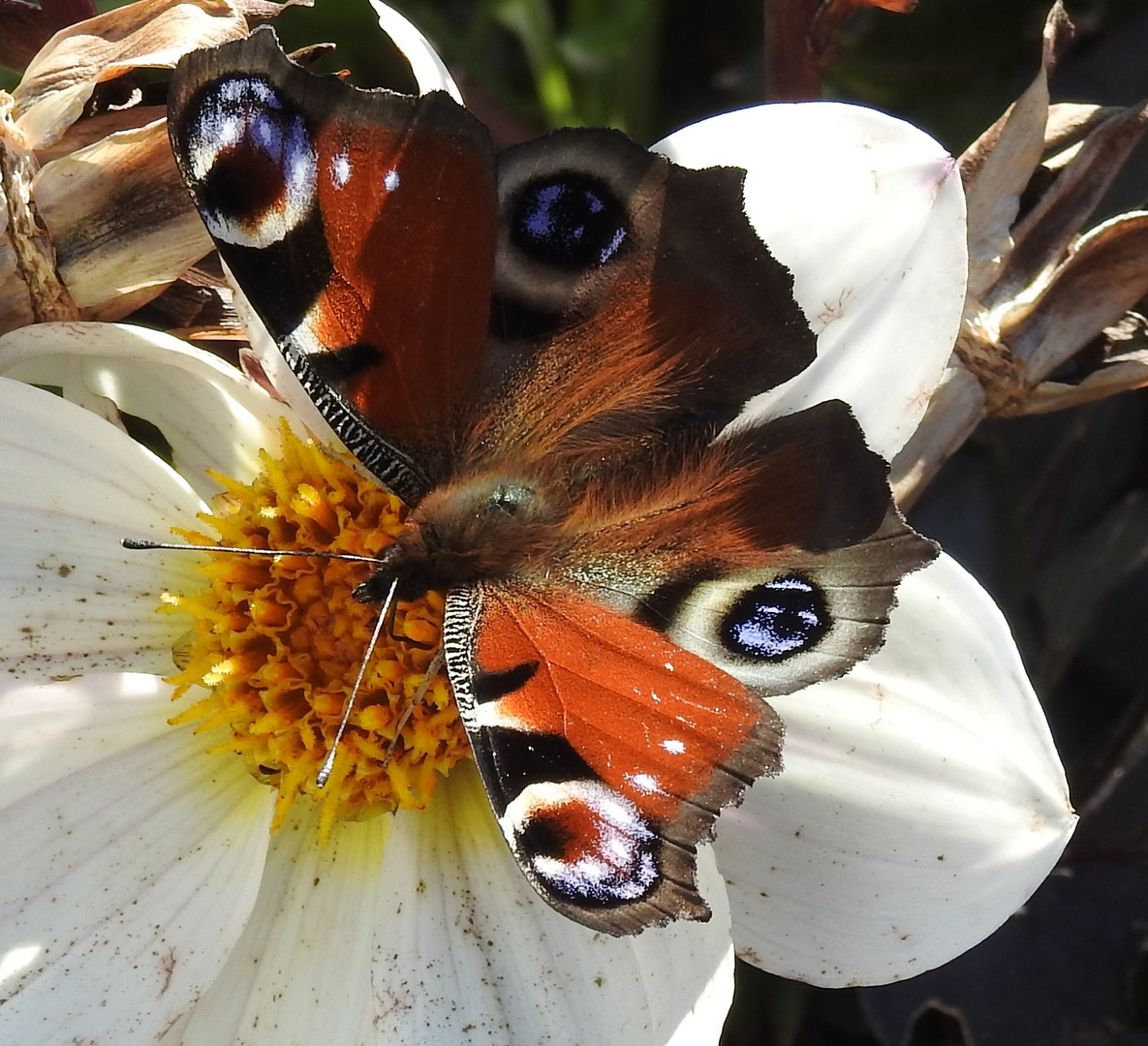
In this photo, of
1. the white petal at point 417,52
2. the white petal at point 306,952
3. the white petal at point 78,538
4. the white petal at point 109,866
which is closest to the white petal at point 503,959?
the white petal at point 306,952

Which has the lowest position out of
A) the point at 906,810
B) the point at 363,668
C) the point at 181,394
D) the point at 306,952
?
the point at 306,952

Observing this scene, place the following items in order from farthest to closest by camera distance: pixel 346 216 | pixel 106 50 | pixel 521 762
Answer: pixel 106 50, pixel 346 216, pixel 521 762

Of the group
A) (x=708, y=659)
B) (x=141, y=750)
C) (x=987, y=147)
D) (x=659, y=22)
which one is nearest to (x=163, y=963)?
(x=141, y=750)

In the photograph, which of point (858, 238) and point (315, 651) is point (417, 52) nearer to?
point (858, 238)

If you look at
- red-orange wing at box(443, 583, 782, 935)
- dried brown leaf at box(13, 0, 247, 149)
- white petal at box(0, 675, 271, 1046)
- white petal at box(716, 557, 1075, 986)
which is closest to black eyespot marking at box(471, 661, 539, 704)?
red-orange wing at box(443, 583, 782, 935)

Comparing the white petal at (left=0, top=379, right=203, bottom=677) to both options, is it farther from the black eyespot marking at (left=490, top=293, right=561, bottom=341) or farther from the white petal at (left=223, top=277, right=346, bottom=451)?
the black eyespot marking at (left=490, top=293, right=561, bottom=341)

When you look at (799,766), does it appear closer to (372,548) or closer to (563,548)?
(563,548)

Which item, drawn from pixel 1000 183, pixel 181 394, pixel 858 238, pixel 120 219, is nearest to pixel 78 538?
pixel 181 394
